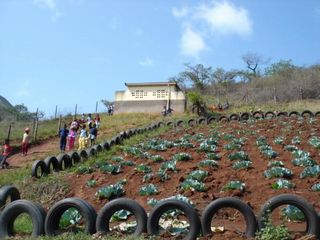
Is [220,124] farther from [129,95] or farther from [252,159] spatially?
[129,95]

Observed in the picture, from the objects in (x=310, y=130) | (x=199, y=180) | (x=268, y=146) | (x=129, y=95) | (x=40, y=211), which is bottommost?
(x=40, y=211)

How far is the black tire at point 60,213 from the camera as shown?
9.12m

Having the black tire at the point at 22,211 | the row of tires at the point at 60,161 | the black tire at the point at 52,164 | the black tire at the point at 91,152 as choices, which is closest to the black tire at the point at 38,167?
the row of tires at the point at 60,161

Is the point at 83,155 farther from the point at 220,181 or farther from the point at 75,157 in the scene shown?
the point at 220,181

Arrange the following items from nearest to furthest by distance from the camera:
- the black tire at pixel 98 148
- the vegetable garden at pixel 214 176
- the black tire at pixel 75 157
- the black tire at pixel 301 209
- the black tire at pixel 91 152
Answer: the black tire at pixel 301 209 → the vegetable garden at pixel 214 176 → the black tire at pixel 75 157 → the black tire at pixel 91 152 → the black tire at pixel 98 148

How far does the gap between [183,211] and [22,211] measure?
10.9ft

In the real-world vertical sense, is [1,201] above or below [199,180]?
below

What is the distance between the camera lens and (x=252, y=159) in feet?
55.8

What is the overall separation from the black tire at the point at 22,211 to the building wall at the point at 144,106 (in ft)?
123

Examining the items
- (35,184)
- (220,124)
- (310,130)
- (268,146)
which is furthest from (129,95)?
(35,184)

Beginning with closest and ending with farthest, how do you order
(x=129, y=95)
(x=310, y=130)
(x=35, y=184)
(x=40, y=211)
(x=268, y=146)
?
1. (x=40, y=211)
2. (x=35, y=184)
3. (x=268, y=146)
4. (x=310, y=130)
5. (x=129, y=95)

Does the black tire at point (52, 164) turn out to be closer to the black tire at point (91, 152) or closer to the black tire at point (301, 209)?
the black tire at point (91, 152)

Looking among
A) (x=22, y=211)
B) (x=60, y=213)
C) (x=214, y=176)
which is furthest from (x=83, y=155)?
(x=60, y=213)

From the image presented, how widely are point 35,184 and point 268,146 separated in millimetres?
9675
